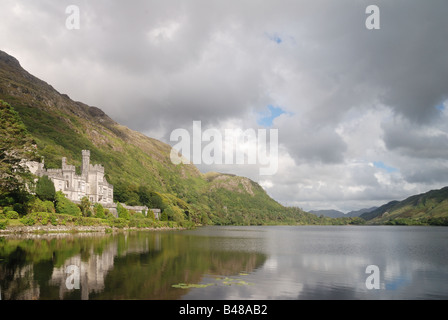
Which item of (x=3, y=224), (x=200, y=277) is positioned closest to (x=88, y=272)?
(x=200, y=277)

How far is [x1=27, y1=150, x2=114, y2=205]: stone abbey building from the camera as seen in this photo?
79.9 m

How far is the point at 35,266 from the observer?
2617 centimetres

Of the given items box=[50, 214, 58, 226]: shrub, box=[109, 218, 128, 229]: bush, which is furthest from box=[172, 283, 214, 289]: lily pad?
box=[109, 218, 128, 229]: bush

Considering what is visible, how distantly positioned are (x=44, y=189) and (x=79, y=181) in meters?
22.1

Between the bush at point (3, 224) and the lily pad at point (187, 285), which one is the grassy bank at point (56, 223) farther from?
the lily pad at point (187, 285)

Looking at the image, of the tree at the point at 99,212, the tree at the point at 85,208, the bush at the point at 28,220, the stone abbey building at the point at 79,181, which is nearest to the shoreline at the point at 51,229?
the bush at the point at 28,220

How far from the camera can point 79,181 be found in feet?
295

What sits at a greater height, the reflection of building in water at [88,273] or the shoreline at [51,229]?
the reflection of building in water at [88,273]

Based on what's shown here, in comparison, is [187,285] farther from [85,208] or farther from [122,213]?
[122,213]

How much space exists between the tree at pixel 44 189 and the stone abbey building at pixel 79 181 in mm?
7051

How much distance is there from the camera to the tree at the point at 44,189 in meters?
67.8
